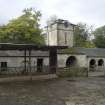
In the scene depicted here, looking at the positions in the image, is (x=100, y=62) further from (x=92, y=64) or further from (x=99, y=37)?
(x=99, y=37)

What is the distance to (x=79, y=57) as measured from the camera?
33969 millimetres

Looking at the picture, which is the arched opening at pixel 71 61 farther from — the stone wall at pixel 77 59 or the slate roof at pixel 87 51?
the slate roof at pixel 87 51

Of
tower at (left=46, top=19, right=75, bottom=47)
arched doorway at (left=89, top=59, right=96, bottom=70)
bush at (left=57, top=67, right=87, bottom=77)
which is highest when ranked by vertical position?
tower at (left=46, top=19, right=75, bottom=47)

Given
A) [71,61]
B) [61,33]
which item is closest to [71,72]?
[71,61]

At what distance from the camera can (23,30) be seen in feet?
117

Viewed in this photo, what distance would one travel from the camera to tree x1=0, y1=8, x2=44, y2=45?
35.2m

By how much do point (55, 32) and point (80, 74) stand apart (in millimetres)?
12079

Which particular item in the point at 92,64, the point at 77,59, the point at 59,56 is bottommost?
the point at 92,64

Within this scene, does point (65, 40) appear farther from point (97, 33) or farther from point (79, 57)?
point (97, 33)

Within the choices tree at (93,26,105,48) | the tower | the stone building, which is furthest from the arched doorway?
tree at (93,26,105,48)

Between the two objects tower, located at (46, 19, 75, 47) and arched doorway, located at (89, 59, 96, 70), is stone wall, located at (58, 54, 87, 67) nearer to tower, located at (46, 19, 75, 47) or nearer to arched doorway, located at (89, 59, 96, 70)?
arched doorway, located at (89, 59, 96, 70)

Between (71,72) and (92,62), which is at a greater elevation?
(92,62)

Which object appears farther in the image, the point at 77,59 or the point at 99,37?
the point at 99,37

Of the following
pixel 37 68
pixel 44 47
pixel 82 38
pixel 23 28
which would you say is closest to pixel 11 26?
pixel 23 28
